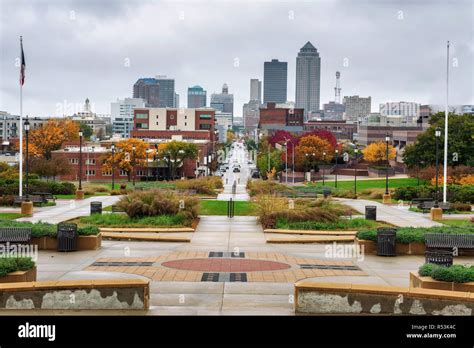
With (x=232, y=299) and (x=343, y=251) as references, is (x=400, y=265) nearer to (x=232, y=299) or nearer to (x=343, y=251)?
(x=343, y=251)

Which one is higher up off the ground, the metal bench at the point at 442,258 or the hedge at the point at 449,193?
the metal bench at the point at 442,258

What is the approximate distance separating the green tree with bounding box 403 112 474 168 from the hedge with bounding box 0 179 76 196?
38.7m

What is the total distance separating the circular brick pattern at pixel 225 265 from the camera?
19.8 meters

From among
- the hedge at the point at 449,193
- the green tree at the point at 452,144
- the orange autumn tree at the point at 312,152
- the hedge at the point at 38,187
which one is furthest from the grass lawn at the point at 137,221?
the orange autumn tree at the point at 312,152

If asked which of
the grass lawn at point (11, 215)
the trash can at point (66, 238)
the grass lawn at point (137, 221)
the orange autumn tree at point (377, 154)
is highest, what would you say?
the orange autumn tree at point (377, 154)

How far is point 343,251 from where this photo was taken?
24141 mm

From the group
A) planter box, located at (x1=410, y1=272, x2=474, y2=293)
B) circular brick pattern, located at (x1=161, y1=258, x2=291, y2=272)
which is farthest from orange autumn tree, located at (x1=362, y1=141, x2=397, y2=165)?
planter box, located at (x1=410, y1=272, x2=474, y2=293)

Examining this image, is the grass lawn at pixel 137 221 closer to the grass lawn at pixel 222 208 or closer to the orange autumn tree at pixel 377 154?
the grass lawn at pixel 222 208

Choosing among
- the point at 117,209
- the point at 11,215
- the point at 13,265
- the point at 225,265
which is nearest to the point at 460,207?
the point at 117,209

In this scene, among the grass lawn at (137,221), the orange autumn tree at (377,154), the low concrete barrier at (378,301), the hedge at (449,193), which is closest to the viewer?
the low concrete barrier at (378,301)

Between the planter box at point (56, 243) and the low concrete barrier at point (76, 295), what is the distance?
896 centimetres

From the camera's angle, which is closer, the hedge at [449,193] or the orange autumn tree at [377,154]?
the hedge at [449,193]

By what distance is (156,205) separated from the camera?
3148cm
